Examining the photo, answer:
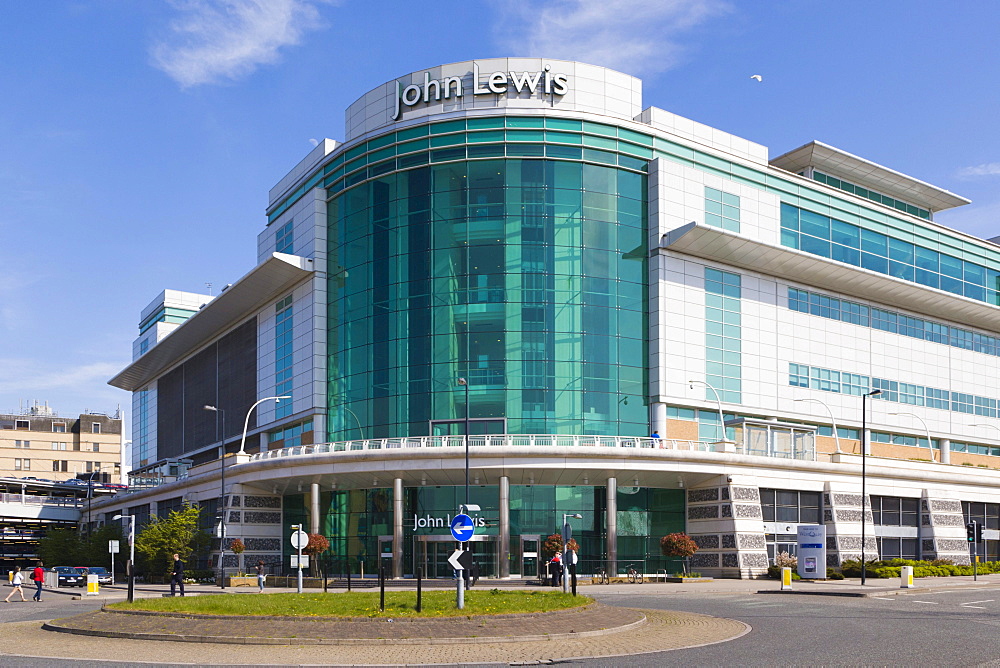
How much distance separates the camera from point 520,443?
6594cm

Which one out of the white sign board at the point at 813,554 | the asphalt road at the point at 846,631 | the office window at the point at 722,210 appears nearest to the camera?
the asphalt road at the point at 846,631

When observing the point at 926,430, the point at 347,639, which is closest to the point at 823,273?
the point at 926,430

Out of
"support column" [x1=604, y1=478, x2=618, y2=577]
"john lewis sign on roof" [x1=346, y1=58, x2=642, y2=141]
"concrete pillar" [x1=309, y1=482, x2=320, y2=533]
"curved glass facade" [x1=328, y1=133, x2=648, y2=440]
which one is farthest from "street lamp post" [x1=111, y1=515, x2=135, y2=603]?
"john lewis sign on roof" [x1=346, y1=58, x2=642, y2=141]

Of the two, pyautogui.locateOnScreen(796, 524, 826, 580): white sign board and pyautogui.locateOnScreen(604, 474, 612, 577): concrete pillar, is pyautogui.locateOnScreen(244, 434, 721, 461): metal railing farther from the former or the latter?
pyautogui.locateOnScreen(796, 524, 826, 580): white sign board

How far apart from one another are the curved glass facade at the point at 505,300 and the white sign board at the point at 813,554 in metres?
18.5

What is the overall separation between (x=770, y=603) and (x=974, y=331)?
229ft

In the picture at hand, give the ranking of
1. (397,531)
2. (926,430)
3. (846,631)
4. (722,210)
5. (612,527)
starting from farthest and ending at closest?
1. (926,430)
2. (722,210)
3. (397,531)
4. (612,527)
5. (846,631)

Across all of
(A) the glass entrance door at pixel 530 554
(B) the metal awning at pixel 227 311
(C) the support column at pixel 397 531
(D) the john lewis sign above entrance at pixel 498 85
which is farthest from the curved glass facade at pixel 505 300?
(B) the metal awning at pixel 227 311

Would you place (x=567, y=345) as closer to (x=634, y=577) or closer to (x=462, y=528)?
(x=634, y=577)

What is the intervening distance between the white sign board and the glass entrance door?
16.6m

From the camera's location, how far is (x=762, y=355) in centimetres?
7938

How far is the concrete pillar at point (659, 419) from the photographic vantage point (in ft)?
237

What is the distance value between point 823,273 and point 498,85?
2936 cm

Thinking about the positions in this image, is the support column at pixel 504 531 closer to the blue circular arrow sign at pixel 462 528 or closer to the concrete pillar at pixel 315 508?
the concrete pillar at pixel 315 508
